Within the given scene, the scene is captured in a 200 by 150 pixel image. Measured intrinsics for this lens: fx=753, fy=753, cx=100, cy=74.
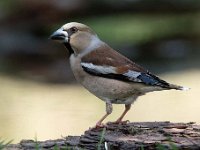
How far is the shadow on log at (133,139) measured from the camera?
619cm

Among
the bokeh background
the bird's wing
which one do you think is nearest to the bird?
the bird's wing

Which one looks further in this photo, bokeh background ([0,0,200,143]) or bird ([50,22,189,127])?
bokeh background ([0,0,200,143])

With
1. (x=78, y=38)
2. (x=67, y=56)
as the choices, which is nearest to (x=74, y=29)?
(x=78, y=38)

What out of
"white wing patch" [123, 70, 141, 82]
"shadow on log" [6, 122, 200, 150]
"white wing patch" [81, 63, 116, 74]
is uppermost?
"white wing patch" [81, 63, 116, 74]

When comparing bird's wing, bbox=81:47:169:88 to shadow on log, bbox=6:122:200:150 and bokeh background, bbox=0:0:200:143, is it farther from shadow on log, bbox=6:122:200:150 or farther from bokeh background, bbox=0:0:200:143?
bokeh background, bbox=0:0:200:143

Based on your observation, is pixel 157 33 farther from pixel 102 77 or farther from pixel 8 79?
pixel 102 77

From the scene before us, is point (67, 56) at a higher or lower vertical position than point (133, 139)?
higher

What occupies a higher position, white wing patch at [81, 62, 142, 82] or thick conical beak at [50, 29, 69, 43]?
thick conical beak at [50, 29, 69, 43]

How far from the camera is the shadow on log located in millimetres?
6191

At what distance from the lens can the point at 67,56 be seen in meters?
16.8

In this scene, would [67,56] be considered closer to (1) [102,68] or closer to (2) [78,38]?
(2) [78,38]

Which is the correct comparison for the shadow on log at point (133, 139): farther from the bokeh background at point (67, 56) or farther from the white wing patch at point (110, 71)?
the bokeh background at point (67, 56)

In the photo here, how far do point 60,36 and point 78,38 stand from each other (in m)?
0.19

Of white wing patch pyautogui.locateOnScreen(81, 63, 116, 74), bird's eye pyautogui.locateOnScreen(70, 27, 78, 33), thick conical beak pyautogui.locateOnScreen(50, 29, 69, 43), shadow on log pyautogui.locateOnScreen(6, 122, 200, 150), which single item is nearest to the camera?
shadow on log pyautogui.locateOnScreen(6, 122, 200, 150)
